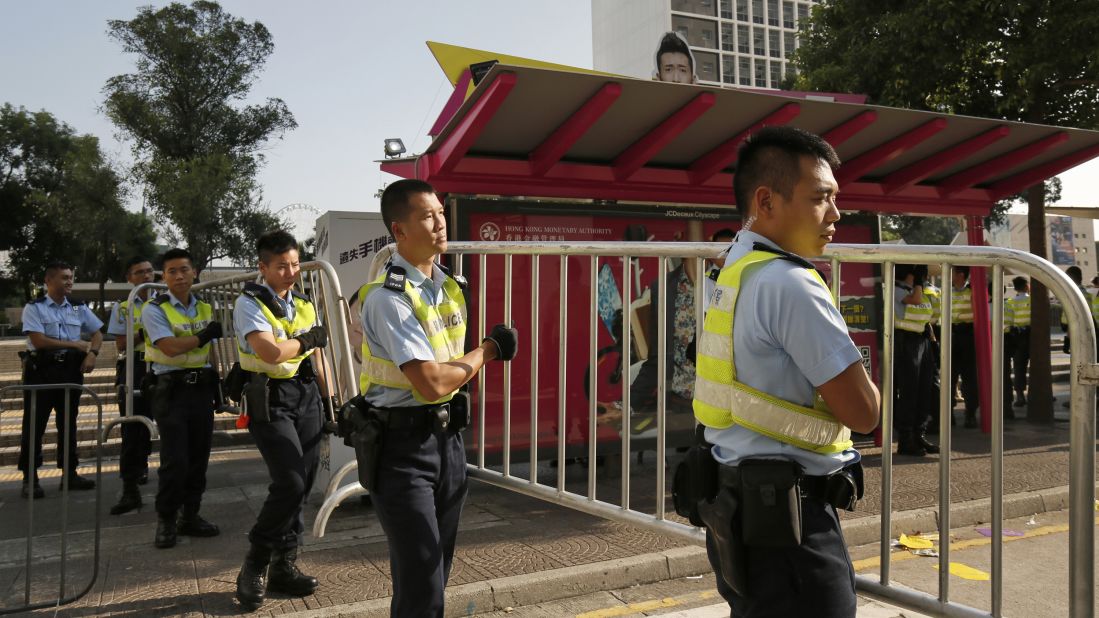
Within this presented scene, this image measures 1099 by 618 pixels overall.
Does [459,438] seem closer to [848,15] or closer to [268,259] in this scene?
[268,259]

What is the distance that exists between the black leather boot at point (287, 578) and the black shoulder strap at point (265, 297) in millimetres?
1280

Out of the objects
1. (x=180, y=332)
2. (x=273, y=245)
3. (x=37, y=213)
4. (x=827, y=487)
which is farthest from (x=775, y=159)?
(x=37, y=213)

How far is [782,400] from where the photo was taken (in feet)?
6.25

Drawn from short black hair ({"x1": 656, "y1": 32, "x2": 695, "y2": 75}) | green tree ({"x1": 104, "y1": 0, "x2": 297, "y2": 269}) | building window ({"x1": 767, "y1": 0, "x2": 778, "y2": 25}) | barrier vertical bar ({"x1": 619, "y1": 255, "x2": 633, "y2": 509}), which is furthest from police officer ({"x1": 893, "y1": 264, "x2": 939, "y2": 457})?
building window ({"x1": 767, "y1": 0, "x2": 778, "y2": 25})

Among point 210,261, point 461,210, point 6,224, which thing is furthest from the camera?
point 6,224

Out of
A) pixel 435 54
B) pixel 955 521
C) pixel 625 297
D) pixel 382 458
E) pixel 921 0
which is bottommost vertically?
pixel 955 521

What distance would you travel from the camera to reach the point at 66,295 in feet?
24.4

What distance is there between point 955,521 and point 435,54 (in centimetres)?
649

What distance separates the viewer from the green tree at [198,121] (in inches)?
1300

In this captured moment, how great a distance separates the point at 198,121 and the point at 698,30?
5141 centimetres

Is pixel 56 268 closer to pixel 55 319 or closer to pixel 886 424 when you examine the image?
pixel 55 319

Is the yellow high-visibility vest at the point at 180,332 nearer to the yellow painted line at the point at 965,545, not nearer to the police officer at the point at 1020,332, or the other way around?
the yellow painted line at the point at 965,545

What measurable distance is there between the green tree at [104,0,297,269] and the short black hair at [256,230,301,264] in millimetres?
30283

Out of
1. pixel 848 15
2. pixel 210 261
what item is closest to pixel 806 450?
pixel 848 15
